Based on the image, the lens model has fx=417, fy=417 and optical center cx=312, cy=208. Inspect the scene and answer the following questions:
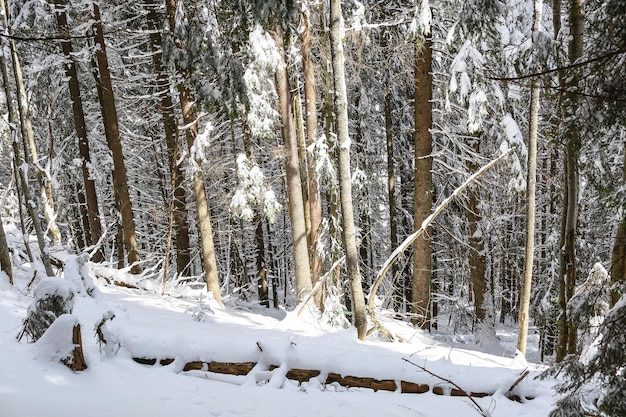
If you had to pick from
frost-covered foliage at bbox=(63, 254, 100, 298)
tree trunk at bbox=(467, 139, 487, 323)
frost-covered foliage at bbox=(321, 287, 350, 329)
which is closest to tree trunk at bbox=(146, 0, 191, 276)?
frost-covered foliage at bbox=(63, 254, 100, 298)

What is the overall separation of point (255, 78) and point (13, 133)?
4611mm

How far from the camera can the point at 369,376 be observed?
4.56 m

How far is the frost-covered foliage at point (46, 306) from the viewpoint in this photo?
4414 millimetres

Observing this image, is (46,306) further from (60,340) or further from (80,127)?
(80,127)

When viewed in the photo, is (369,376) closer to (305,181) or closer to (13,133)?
(305,181)

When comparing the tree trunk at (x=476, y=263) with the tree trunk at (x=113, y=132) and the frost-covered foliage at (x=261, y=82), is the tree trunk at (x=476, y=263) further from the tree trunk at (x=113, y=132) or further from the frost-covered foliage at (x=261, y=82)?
the tree trunk at (x=113, y=132)

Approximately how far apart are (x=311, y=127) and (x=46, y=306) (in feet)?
20.5

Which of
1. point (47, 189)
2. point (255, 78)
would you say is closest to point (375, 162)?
point (255, 78)

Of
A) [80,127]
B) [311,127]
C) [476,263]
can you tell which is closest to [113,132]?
[80,127]

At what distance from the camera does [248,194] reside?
10578mm

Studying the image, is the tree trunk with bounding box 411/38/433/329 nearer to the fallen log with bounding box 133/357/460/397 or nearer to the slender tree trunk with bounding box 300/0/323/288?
the slender tree trunk with bounding box 300/0/323/288

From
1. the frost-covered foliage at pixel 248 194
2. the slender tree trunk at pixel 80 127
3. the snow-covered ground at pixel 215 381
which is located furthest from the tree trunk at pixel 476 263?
the slender tree trunk at pixel 80 127

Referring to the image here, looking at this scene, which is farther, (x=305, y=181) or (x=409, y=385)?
(x=305, y=181)

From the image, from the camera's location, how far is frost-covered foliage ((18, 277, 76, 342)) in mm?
4414
